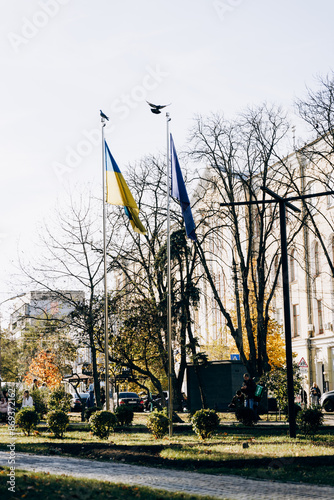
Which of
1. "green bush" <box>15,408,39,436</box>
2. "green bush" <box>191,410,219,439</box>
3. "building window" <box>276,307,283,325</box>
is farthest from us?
"building window" <box>276,307,283,325</box>

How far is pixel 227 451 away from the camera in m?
15.1

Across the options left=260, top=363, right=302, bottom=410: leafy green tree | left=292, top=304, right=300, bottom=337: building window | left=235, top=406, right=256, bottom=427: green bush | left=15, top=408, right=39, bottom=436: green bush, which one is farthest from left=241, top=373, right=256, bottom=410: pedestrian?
left=292, top=304, right=300, bottom=337: building window

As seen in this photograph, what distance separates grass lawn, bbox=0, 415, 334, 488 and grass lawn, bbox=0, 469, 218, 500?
2.78 m

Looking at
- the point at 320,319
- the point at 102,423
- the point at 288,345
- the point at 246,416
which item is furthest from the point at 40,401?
the point at 288,345

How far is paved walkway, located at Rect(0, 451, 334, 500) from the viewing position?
381 inches

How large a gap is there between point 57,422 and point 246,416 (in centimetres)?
587

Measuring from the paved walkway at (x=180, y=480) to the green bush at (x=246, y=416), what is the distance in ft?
28.4

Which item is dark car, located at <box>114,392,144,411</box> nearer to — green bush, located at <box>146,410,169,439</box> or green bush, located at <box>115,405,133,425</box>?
green bush, located at <box>115,405,133,425</box>

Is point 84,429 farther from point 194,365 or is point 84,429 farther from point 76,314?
point 194,365

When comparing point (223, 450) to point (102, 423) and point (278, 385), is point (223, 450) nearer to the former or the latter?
point (102, 423)

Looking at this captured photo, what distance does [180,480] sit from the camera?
11250mm

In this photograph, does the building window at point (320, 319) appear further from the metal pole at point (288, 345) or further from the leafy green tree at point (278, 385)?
the metal pole at point (288, 345)

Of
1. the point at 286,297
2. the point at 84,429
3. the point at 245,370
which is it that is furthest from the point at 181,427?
the point at 245,370

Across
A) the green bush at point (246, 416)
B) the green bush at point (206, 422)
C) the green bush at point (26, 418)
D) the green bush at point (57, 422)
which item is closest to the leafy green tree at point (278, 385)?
the green bush at point (246, 416)
